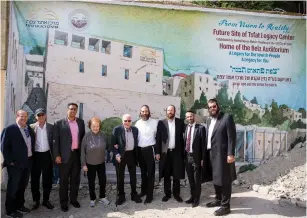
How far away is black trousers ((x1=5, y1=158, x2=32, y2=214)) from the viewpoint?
17.0ft

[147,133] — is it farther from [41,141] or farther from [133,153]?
[41,141]

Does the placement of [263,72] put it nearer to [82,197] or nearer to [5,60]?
[82,197]

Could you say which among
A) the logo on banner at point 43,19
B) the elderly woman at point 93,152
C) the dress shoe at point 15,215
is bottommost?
the dress shoe at point 15,215

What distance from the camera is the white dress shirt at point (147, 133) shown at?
5770mm

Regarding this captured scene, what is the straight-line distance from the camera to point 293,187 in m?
6.45

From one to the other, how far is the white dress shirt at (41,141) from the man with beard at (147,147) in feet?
4.89

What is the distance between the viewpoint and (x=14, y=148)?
517 cm

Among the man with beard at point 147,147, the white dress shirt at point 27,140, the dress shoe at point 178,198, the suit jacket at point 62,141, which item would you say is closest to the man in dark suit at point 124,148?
the man with beard at point 147,147

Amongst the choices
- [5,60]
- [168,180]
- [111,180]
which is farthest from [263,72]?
[5,60]

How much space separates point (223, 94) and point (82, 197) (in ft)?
11.6

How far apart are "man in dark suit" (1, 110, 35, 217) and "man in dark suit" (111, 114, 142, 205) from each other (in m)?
1.35

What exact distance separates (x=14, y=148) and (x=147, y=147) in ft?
6.71

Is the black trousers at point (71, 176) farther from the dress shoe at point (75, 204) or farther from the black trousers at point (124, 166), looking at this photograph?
the black trousers at point (124, 166)

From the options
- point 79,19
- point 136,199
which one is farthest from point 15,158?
point 79,19
